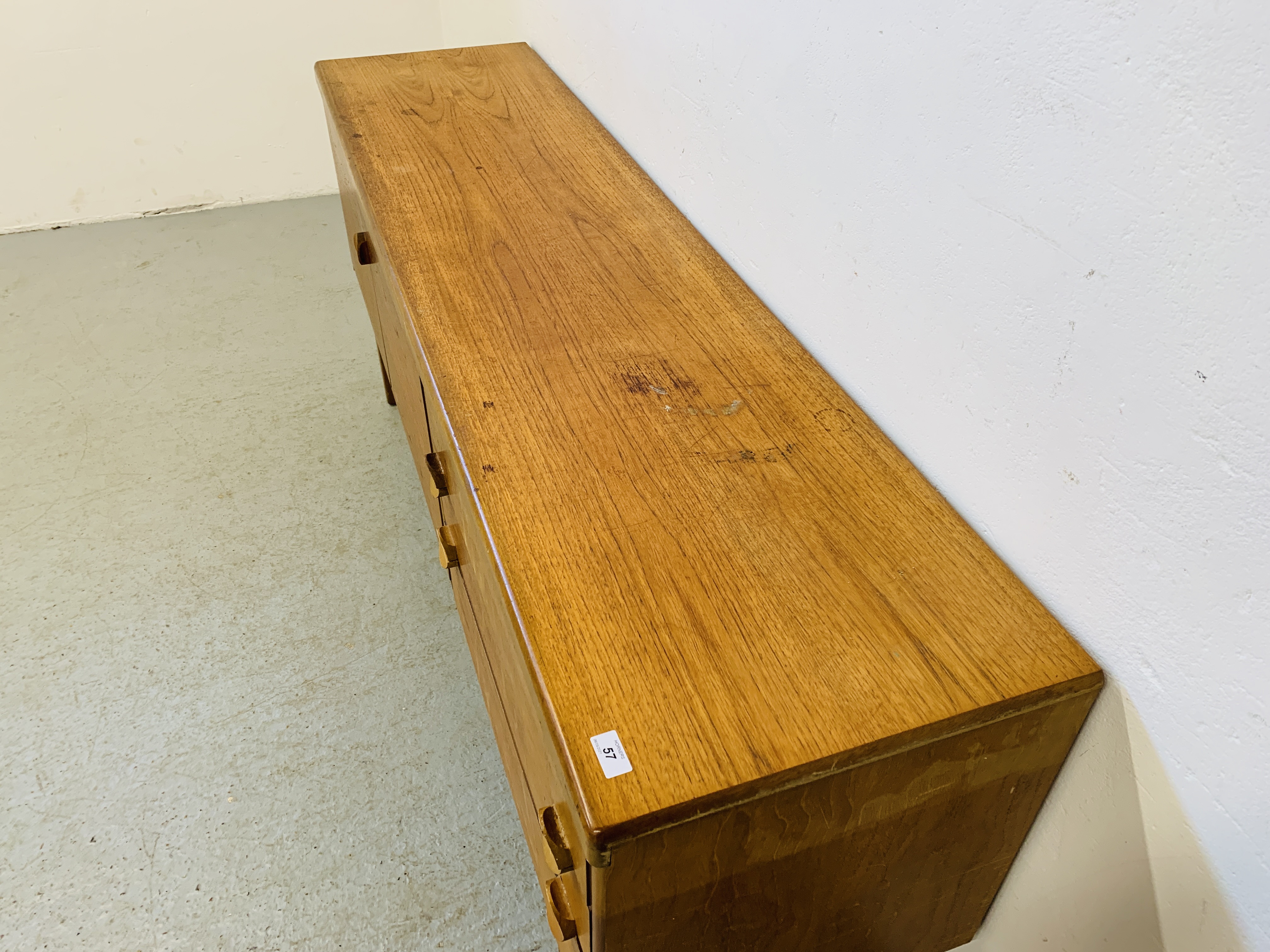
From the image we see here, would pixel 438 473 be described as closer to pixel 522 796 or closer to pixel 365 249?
pixel 522 796

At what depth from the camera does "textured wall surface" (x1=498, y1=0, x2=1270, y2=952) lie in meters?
0.56

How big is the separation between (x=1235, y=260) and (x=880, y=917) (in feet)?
2.12

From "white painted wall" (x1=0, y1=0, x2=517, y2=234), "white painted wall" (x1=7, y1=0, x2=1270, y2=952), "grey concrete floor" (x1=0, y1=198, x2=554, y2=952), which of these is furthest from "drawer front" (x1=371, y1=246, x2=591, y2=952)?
"white painted wall" (x1=0, y1=0, x2=517, y2=234)

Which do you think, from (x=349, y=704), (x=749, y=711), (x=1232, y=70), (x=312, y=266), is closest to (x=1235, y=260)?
(x=1232, y=70)

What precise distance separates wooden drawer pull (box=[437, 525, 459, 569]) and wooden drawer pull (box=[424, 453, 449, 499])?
49mm

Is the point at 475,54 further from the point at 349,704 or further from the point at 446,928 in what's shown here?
the point at 446,928

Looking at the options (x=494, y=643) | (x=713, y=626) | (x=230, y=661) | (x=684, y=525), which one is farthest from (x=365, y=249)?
(x=713, y=626)

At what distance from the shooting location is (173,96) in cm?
280

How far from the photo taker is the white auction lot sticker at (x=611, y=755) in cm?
64

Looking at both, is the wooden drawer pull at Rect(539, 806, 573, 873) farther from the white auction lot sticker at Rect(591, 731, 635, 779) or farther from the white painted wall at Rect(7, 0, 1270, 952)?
the white painted wall at Rect(7, 0, 1270, 952)

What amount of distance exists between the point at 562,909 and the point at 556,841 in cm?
13

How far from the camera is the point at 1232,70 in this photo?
0.53 meters

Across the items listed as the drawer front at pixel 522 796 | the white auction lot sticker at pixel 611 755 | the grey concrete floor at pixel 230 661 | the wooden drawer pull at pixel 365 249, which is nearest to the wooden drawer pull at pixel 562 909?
the drawer front at pixel 522 796

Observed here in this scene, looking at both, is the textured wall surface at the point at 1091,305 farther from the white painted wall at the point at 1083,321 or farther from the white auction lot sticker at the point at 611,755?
the white auction lot sticker at the point at 611,755
